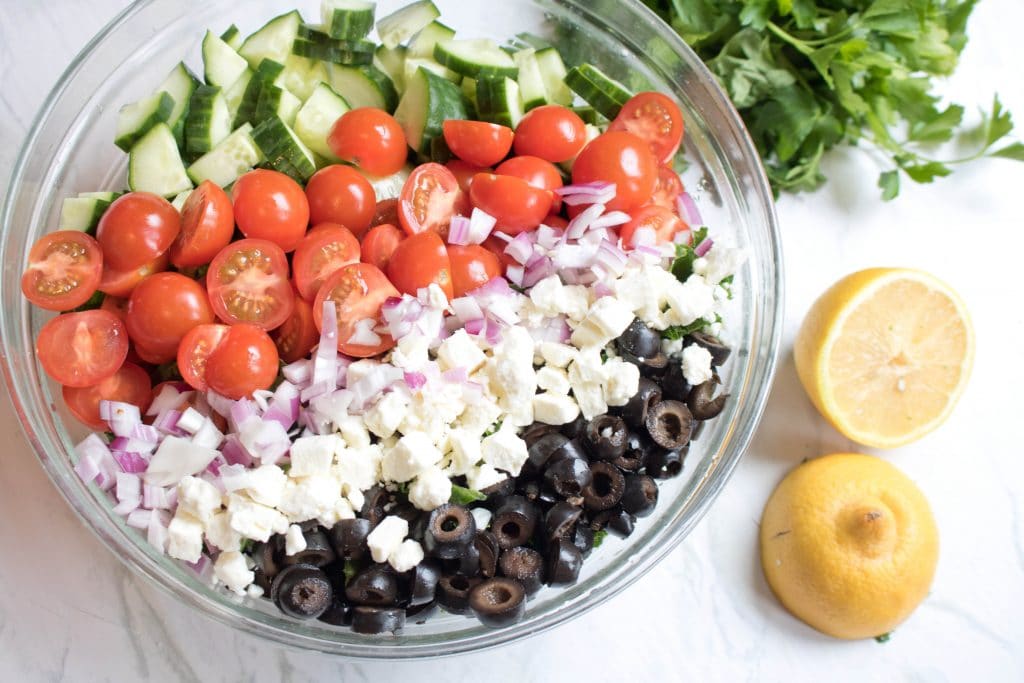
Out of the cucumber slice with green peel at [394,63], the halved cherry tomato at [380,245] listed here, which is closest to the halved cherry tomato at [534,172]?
the halved cherry tomato at [380,245]

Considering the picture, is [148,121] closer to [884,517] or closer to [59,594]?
[59,594]

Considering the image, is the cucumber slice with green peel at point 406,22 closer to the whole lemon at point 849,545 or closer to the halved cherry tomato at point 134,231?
the halved cherry tomato at point 134,231

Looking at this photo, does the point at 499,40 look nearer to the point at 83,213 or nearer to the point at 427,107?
the point at 427,107

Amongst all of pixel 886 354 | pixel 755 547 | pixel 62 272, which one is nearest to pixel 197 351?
pixel 62 272

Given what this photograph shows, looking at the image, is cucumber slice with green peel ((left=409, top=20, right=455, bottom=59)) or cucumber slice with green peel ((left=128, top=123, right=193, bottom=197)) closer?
cucumber slice with green peel ((left=128, top=123, right=193, bottom=197))

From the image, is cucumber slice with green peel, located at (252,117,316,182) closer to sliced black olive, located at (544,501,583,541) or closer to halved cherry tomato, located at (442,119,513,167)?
halved cherry tomato, located at (442,119,513,167)

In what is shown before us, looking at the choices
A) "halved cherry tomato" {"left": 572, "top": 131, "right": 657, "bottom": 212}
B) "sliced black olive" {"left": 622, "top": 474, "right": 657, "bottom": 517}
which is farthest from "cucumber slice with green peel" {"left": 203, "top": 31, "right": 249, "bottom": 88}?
"sliced black olive" {"left": 622, "top": 474, "right": 657, "bottom": 517}
